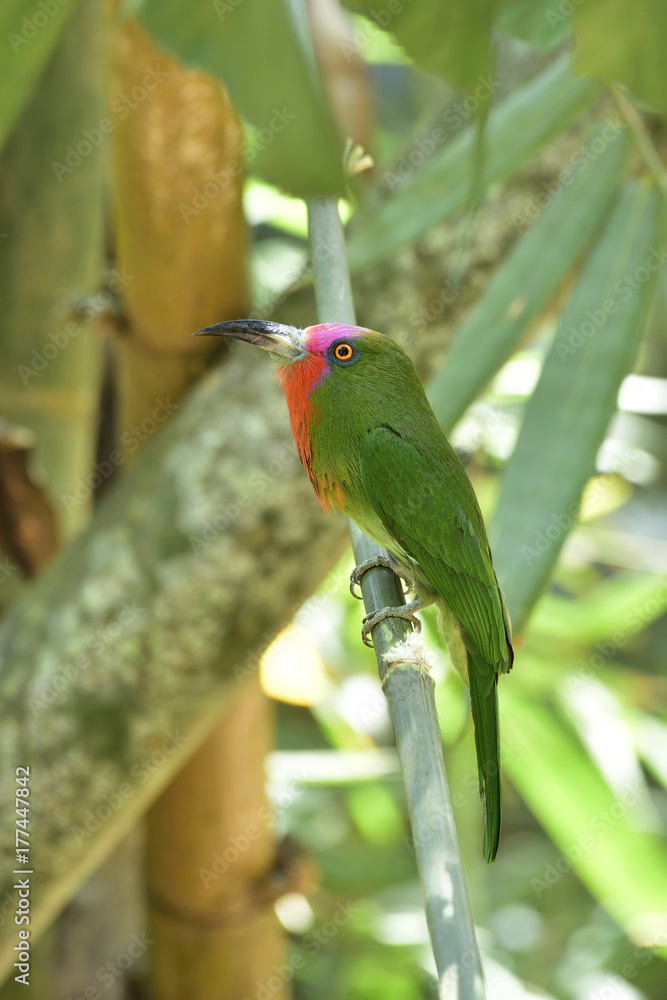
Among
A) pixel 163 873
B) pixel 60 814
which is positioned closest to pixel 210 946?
pixel 163 873

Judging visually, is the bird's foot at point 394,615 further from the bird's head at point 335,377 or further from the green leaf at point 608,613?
the green leaf at point 608,613

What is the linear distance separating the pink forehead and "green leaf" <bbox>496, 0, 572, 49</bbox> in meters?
0.34

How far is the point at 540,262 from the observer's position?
54.4 inches

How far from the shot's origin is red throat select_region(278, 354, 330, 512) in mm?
1145

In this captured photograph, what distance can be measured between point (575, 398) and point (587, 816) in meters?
1.28

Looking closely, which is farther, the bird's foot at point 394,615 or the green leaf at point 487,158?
the green leaf at point 487,158

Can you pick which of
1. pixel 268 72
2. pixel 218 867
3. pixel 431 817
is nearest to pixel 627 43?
pixel 268 72

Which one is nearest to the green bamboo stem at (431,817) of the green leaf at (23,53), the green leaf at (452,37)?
the green leaf at (452,37)

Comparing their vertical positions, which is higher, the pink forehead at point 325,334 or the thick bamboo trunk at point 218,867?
the pink forehead at point 325,334

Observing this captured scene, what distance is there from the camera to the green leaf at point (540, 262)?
1.33 m

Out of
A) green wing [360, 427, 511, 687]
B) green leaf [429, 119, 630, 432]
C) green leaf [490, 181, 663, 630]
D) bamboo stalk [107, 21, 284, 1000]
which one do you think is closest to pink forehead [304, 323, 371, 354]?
green wing [360, 427, 511, 687]

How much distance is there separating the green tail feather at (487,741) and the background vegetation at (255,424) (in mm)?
65

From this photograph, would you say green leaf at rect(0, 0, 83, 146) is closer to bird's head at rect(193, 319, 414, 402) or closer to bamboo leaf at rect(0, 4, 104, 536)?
bird's head at rect(193, 319, 414, 402)

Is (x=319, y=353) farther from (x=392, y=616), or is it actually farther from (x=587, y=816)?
(x=587, y=816)
